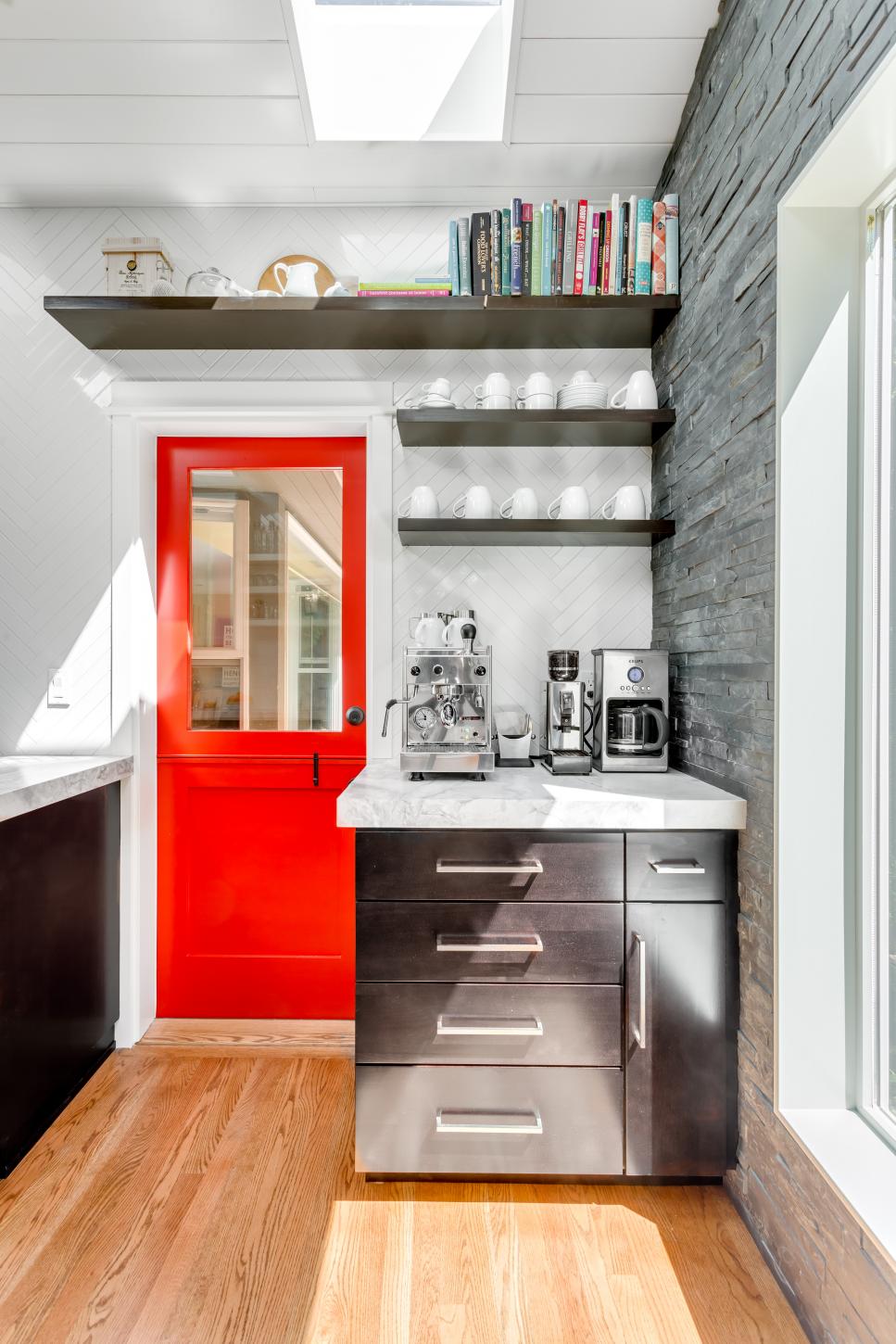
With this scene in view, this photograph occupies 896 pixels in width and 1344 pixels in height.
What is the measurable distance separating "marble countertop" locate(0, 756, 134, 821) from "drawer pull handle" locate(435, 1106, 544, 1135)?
1.22m

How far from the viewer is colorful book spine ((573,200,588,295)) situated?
206 cm

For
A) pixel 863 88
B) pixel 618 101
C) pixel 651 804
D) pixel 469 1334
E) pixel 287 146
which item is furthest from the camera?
pixel 287 146

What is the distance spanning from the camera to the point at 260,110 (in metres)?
1.96

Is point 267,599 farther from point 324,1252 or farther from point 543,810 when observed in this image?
point 324,1252

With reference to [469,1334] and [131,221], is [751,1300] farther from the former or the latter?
[131,221]

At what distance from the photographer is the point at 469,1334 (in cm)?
131

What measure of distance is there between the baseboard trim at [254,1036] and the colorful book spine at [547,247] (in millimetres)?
2365

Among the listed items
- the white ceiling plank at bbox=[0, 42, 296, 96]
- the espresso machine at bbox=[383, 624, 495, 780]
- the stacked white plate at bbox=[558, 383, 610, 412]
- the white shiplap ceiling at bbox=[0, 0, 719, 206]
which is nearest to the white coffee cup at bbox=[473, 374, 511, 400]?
the stacked white plate at bbox=[558, 383, 610, 412]

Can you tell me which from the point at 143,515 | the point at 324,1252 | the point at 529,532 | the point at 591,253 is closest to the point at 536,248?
the point at 591,253

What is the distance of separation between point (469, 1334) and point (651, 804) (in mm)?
1037

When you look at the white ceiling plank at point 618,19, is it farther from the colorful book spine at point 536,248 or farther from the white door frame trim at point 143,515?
the white door frame trim at point 143,515

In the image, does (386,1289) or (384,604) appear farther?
(384,604)

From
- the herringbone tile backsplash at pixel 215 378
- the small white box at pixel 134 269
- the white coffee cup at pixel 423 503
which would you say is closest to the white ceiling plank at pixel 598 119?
the herringbone tile backsplash at pixel 215 378

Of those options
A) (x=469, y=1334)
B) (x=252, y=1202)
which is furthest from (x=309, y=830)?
(x=469, y=1334)
